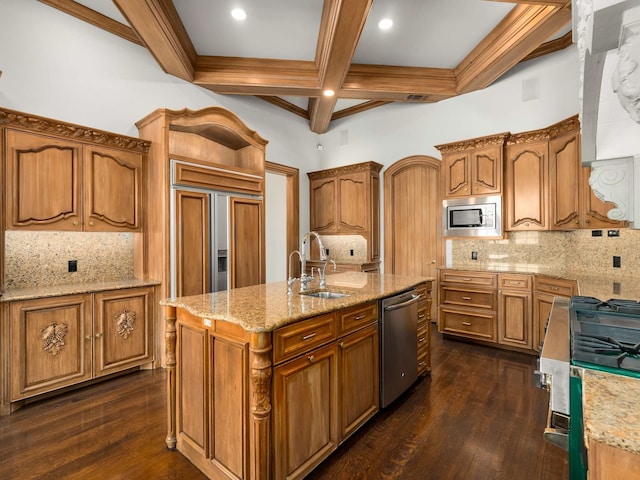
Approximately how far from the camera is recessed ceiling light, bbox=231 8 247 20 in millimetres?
3055

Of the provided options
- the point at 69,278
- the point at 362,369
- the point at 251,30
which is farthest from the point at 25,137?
the point at 362,369

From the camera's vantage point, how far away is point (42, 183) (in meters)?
2.73

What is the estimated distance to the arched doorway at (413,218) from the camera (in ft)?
16.2

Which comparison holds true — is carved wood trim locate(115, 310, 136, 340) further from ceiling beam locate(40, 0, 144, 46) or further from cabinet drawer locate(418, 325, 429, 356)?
ceiling beam locate(40, 0, 144, 46)

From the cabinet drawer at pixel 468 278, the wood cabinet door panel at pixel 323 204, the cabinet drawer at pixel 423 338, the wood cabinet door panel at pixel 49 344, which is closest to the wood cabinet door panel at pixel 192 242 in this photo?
the wood cabinet door panel at pixel 49 344

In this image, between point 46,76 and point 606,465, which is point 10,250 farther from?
point 606,465

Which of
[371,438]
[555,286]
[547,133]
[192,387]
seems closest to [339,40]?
[547,133]

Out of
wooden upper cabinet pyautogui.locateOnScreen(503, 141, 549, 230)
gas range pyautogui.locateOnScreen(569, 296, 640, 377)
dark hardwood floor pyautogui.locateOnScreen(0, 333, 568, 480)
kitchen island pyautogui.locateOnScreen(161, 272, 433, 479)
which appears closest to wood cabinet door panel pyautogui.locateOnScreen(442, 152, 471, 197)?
wooden upper cabinet pyautogui.locateOnScreen(503, 141, 549, 230)

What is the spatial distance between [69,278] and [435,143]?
497cm

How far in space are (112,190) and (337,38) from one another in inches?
105

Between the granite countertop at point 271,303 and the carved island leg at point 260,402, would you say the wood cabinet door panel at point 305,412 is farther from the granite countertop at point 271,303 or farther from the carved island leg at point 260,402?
the granite countertop at point 271,303

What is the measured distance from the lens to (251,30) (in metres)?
3.35

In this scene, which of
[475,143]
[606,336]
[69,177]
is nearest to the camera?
[606,336]

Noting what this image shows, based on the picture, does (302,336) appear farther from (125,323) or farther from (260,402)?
(125,323)
